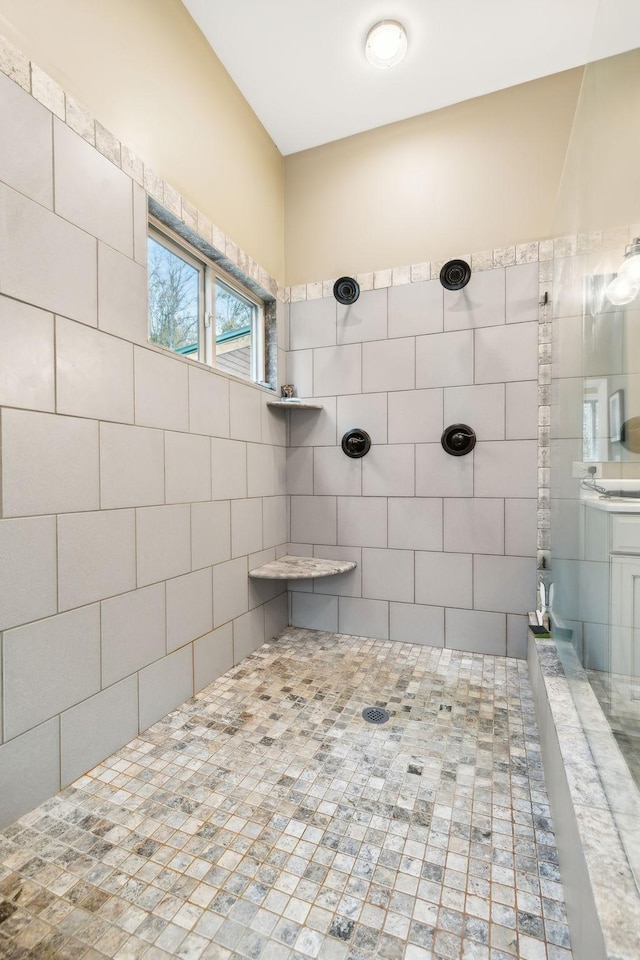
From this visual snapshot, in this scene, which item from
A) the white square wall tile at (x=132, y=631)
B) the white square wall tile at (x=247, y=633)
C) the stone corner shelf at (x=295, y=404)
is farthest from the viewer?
the stone corner shelf at (x=295, y=404)

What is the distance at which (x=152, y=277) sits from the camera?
177cm

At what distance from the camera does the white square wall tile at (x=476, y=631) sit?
2.22 metres

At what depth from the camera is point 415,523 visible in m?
2.38

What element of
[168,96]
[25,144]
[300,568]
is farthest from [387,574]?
[168,96]

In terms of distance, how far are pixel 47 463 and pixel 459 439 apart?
1838 millimetres

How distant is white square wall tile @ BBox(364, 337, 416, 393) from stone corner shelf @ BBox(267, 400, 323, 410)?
0.30m

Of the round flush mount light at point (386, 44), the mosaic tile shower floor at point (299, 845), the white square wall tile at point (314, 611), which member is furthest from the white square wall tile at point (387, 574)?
the round flush mount light at point (386, 44)

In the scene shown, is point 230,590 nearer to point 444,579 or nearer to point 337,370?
point 444,579

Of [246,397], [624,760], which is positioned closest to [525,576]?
[624,760]

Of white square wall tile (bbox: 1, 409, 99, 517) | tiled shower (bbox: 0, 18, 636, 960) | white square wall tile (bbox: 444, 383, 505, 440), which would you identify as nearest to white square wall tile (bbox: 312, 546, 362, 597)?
tiled shower (bbox: 0, 18, 636, 960)

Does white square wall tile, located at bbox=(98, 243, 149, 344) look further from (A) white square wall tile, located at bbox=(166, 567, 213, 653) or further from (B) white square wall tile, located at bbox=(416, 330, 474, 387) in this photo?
(B) white square wall tile, located at bbox=(416, 330, 474, 387)

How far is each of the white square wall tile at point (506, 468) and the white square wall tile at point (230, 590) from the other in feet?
4.23

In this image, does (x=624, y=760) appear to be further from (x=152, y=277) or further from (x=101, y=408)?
(x=152, y=277)

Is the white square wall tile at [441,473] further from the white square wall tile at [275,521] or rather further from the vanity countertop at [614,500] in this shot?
the vanity countertop at [614,500]
